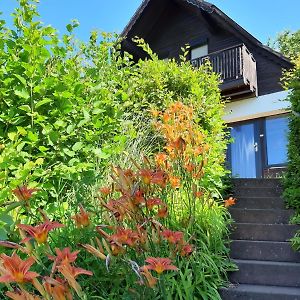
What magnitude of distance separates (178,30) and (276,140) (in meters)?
6.06

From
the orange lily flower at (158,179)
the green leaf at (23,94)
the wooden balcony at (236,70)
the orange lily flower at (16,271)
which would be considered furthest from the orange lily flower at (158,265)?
the wooden balcony at (236,70)

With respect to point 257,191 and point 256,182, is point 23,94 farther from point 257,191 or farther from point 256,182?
point 256,182

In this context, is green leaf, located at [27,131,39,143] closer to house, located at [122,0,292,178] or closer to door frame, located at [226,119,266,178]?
house, located at [122,0,292,178]

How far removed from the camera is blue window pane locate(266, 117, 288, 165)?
11.3 m

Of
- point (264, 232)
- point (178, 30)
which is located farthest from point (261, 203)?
point (178, 30)

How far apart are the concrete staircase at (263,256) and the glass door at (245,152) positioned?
699cm

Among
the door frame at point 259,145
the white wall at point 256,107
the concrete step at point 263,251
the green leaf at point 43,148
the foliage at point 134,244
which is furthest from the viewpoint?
the white wall at point 256,107

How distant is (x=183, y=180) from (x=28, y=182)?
1109 millimetres

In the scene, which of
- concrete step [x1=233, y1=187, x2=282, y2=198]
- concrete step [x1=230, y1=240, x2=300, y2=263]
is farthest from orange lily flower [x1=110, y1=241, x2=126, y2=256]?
concrete step [x1=233, y1=187, x2=282, y2=198]

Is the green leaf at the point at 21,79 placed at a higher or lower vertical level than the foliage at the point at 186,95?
lower

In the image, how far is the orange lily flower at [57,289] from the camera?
116 centimetres

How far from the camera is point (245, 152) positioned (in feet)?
39.3

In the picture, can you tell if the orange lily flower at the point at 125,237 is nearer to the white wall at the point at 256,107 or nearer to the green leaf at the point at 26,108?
the green leaf at the point at 26,108

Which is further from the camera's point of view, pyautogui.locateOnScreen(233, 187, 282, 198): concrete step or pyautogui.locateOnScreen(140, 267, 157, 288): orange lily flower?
pyautogui.locateOnScreen(233, 187, 282, 198): concrete step
